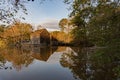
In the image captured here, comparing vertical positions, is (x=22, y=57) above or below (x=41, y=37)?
above

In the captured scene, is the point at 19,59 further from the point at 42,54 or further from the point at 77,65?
the point at 77,65

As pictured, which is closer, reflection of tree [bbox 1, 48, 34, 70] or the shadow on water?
reflection of tree [bbox 1, 48, 34, 70]

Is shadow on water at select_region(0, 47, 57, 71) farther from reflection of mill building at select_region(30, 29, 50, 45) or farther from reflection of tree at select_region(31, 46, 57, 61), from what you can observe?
reflection of mill building at select_region(30, 29, 50, 45)

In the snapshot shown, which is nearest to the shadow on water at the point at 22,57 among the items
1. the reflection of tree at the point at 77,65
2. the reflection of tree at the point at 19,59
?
the reflection of tree at the point at 19,59

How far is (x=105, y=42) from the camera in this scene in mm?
8609

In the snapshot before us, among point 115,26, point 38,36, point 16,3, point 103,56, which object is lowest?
point 38,36

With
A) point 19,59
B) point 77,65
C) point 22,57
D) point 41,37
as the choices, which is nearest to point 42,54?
point 22,57

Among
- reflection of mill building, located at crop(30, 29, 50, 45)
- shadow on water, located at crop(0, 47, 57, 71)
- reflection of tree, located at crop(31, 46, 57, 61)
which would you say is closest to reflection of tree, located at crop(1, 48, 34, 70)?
shadow on water, located at crop(0, 47, 57, 71)

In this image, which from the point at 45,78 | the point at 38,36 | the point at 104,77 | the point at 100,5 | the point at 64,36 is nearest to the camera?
the point at 100,5

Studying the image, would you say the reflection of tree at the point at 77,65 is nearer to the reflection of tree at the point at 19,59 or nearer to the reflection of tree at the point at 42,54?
the reflection of tree at the point at 19,59

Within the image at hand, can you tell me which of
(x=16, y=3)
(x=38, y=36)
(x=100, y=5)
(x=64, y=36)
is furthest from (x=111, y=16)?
(x=38, y=36)

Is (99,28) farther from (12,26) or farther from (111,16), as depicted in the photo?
(12,26)

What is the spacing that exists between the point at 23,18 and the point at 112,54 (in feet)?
10.5

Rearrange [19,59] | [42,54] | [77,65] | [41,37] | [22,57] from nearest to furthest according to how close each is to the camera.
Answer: [77,65] → [19,59] → [22,57] → [42,54] → [41,37]
